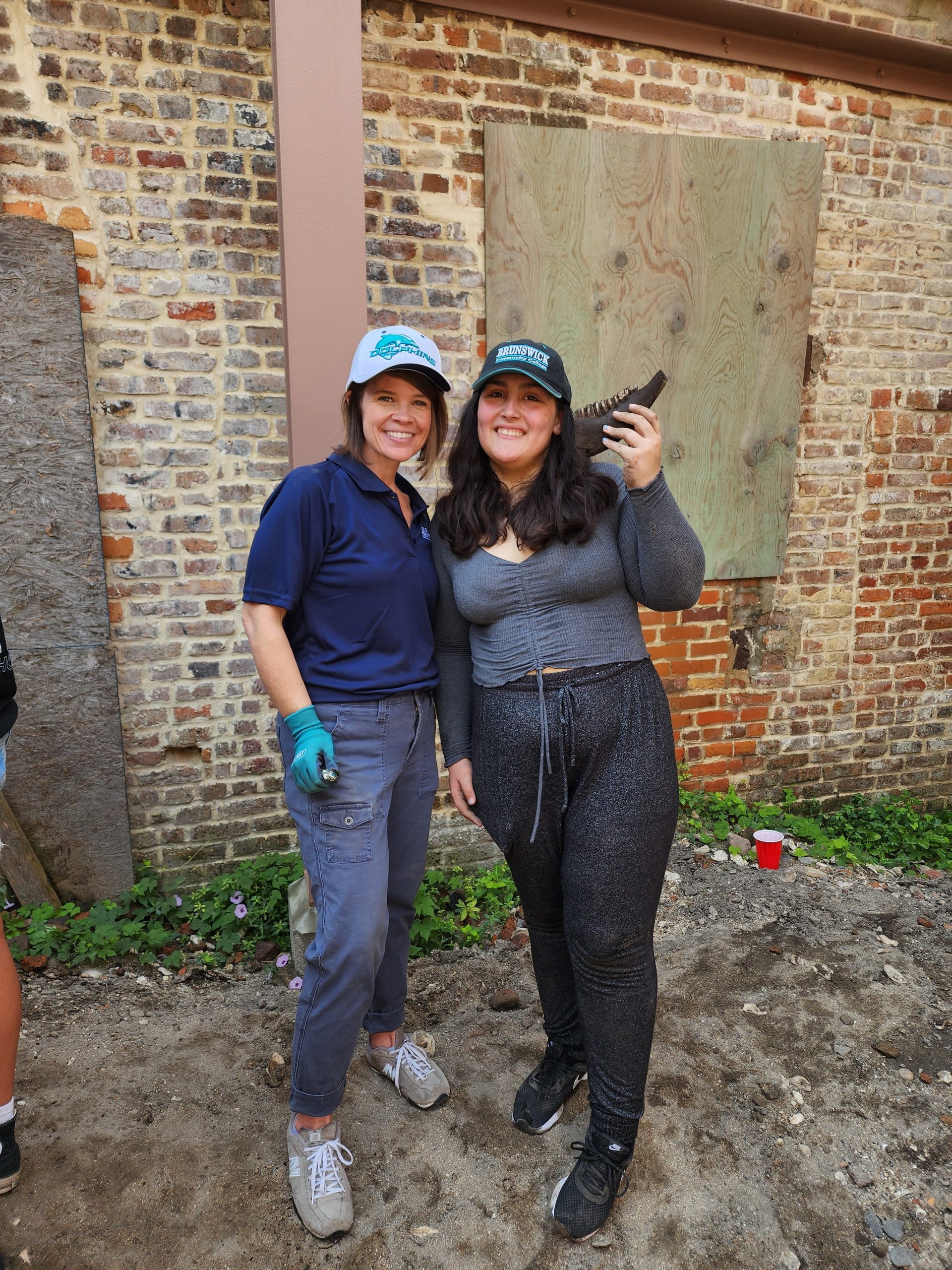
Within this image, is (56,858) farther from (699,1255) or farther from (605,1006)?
(699,1255)

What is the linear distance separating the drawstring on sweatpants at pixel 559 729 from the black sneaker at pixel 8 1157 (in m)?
1.62

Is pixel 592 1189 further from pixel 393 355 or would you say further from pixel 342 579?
pixel 393 355

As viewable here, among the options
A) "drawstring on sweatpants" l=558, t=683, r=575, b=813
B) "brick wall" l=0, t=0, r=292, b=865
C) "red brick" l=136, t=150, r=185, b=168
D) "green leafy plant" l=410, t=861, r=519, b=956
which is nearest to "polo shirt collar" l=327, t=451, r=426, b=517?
"drawstring on sweatpants" l=558, t=683, r=575, b=813

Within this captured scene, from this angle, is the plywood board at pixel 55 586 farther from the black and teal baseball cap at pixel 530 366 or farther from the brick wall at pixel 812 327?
the black and teal baseball cap at pixel 530 366

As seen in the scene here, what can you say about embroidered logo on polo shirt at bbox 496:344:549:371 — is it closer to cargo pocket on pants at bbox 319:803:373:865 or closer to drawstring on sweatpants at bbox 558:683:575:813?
drawstring on sweatpants at bbox 558:683:575:813

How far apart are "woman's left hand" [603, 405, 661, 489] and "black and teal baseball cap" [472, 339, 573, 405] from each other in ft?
0.58

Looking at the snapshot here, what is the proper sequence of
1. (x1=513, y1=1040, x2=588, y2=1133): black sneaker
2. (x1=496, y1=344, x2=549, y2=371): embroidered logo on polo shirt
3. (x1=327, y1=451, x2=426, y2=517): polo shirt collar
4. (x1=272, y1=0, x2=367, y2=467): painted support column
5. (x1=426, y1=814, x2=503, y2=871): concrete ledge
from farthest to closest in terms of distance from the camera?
(x1=426, y1=814, x2=503, y2=871): concrete ledge < (x1=513, y1=1040, x2=588, y2=1133): black sneaker < (x1=272, y1=0, x2=367, y2=467): painted support column < (x1=327, y1=451, x2=426, y2=517): polo shirt collar < (x1=496, y1=344, x2=549, y2=371): embroidered logo on polo shirt

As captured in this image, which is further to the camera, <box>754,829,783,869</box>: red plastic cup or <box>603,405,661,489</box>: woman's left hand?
<box>754,829,783,869</box>: red plastic cup

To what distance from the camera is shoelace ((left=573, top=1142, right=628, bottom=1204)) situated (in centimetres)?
208

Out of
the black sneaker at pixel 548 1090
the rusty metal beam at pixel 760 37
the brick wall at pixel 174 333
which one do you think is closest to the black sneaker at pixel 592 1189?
the black sneaker at pixel 548 1090

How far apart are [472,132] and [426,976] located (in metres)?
3.50

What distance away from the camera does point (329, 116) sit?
2287mm

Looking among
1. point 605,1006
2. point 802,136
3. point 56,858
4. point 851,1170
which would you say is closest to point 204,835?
point 56,858

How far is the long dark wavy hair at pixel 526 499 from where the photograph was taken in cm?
195
